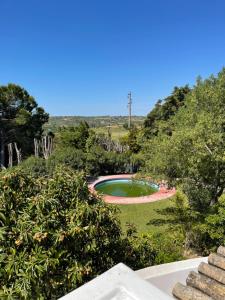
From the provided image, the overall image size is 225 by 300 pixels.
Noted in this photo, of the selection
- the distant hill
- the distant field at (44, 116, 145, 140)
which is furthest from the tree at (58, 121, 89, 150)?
the distant hill

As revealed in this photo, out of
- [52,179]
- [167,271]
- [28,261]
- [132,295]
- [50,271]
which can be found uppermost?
[52,179]

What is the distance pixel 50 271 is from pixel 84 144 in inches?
1084

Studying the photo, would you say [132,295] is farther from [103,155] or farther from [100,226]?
[103,155]

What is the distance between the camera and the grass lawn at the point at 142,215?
15680 mm

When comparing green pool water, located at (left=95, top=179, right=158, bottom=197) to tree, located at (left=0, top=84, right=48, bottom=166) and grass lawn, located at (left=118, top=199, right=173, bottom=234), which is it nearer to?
grass lawn, located at (left=118, top=199, right=173, bottom=234)

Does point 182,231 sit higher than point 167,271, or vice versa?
point 167,271

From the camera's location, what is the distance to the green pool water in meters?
24.6

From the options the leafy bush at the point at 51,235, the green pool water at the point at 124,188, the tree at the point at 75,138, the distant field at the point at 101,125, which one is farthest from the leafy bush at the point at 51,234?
the distant field at the point at 101,125

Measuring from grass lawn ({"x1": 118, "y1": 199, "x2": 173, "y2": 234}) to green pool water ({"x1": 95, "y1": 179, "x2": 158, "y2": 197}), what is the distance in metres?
3.91

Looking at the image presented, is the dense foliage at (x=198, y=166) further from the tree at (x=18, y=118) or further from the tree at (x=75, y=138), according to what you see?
the tree at (x=18, y=118)

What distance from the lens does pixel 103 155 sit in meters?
29.2

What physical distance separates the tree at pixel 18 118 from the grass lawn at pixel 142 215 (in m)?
16.0

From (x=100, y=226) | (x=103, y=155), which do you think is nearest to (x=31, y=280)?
(x=100, y=226)

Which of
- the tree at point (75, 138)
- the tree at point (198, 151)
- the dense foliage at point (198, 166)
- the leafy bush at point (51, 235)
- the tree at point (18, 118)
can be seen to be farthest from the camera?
the tree at point (75, 138)
